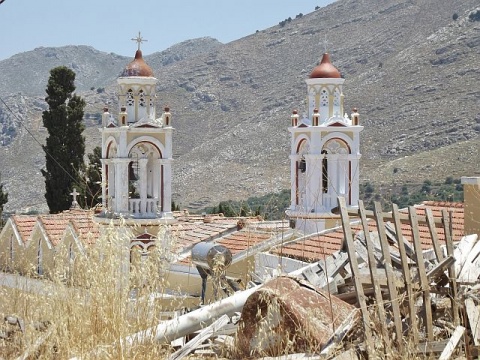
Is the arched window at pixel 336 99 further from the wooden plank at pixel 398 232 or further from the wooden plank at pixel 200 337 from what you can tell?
the wooden plank at pixel 200 337

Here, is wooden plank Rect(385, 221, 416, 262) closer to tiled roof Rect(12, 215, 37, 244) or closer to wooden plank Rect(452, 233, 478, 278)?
wooden plank Rect(452, 233, 478, 278)

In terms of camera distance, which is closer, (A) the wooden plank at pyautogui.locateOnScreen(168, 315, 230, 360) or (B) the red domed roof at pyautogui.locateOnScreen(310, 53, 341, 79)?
(A) the wooden plank at pyautogui.locateOnScreen(168, 315, 230, 360)

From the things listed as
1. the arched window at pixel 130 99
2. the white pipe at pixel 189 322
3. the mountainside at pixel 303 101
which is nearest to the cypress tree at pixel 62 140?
the arched window at pixel 130 99

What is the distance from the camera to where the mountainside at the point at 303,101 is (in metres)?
89.0

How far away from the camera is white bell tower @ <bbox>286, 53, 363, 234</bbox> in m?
25.9

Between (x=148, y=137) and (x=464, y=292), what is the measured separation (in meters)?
18.3

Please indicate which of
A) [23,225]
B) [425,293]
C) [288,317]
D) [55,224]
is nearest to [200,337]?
[288,317]

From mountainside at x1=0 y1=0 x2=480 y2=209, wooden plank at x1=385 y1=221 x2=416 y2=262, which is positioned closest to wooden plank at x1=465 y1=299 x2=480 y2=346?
wooden plank at x1=385 y1=221 x2=416 y2=262

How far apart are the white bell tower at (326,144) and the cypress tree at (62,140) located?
16.3m

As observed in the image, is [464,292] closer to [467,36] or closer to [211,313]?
[211,313]

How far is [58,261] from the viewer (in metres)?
7.03

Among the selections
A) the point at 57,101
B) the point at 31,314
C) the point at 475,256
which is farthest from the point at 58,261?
the point at 57,101

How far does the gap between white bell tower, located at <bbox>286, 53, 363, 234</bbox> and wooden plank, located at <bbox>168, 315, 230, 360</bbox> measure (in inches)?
714

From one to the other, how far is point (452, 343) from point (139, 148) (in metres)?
19.8
